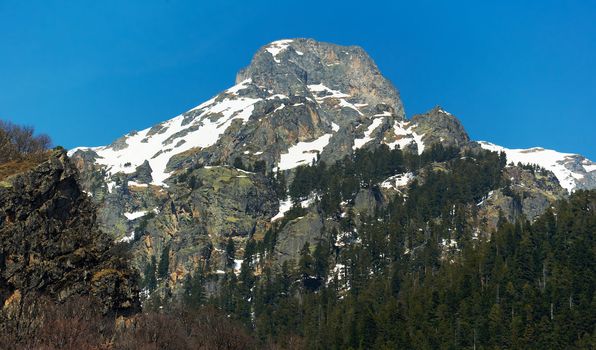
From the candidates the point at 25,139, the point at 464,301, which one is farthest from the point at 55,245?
the point at 464,301

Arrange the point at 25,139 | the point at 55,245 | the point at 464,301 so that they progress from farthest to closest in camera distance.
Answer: the point at 464,301, the point at 25,139, the point at 55,245

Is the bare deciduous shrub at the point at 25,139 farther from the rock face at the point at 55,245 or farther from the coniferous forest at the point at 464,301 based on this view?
the coniferous forest at the point at 464,301

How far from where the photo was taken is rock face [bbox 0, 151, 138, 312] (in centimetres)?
8231

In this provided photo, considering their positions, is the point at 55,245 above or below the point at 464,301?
above

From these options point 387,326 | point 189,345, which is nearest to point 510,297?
point 387,326

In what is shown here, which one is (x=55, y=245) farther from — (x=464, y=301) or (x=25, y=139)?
(x=464, y=301)

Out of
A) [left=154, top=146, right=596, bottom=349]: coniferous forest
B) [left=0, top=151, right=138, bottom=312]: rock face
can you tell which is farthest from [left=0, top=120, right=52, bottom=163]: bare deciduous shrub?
[left=154, top=146, right=596, bottom=349]: coniferous forest

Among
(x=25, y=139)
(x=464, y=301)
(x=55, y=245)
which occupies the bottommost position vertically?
(x=464, y=301)

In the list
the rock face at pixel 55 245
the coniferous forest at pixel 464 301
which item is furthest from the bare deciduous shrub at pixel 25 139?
the coniferous forest at pixel 464 301

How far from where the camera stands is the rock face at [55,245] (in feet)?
270

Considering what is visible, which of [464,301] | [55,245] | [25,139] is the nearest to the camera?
[55,245]

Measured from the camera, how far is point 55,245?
294 feet

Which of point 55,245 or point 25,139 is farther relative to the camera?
point 25,139

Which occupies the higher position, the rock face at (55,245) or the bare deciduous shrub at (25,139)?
the bare deciduous shrub at (25,139)
